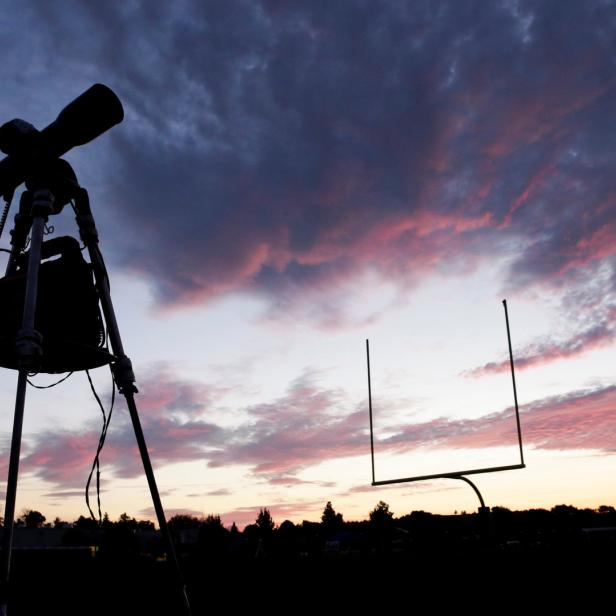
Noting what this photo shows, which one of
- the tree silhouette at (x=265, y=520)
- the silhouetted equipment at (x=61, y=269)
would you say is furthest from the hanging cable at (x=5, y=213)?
the tree silhouette at (x=265, y=520)

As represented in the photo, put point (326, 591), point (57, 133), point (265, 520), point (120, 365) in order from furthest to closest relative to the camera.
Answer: point (265, 520), point (326, 591), point (57, 133), point (120, 365)

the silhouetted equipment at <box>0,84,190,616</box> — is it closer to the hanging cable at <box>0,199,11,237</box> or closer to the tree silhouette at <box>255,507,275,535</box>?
the hanging cable at <box>0,199,11,237</box>

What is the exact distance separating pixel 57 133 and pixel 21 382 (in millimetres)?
1488

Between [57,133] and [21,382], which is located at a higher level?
[57,133]

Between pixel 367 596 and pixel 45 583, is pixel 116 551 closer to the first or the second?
pixel 45 583

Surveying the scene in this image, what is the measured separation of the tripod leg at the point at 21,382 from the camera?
8.11 ft

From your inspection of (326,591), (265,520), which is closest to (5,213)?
(326,591)

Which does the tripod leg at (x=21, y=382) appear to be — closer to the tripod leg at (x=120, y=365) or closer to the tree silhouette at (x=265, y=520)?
the tripod leg at (x=120, y=365)

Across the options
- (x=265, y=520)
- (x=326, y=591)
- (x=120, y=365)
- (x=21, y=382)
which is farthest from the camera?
(x=265, y=520)

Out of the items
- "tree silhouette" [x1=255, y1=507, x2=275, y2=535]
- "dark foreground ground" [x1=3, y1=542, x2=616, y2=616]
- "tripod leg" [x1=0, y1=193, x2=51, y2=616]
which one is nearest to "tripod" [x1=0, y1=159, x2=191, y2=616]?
"tripod leg" [x1=0, y1=193, x2=51, y2=616]

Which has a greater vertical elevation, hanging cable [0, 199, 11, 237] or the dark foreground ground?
hanging cable [0, 199, 11, 237]

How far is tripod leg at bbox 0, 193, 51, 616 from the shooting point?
2473 millimetres

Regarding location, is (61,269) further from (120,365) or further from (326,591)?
(326,591)

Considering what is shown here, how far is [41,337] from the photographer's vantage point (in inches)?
112
